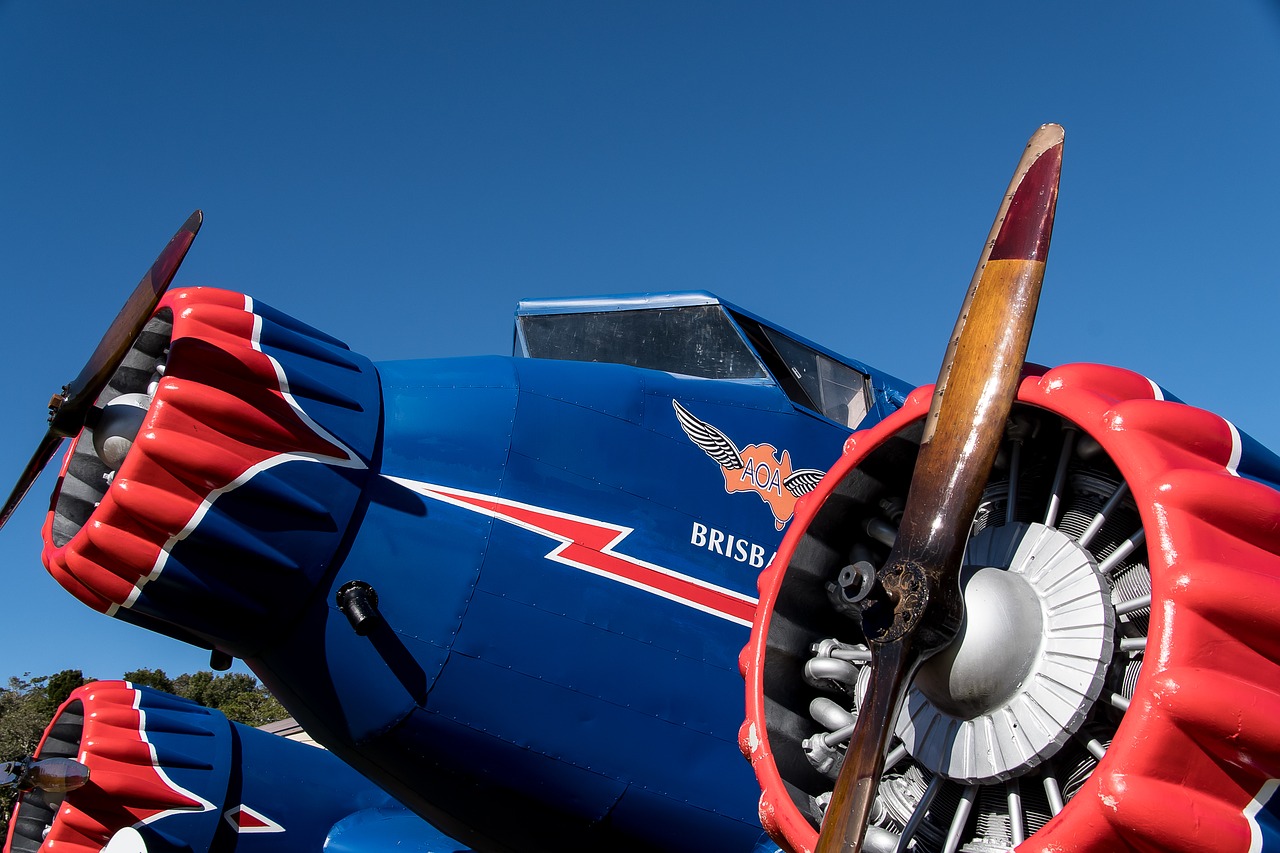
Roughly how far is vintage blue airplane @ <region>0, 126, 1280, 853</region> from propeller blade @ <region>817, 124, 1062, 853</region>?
0.01 meters

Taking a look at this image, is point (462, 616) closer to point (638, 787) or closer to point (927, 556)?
point (638, 787)

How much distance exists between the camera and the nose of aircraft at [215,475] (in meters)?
5.52

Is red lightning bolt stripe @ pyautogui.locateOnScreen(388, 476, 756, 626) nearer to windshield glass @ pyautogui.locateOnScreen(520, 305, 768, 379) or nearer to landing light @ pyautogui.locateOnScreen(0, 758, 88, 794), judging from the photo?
windshield glass @ pyautogui.locateOnScreen(520, 305, 768, 379)

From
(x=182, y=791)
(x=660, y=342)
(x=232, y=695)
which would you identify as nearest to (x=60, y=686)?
(x=232, y=695)

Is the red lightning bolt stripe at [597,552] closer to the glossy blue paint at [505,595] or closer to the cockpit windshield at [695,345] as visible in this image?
the glossy blue paint at [505,595]

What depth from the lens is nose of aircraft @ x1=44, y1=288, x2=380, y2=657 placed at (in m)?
5.52

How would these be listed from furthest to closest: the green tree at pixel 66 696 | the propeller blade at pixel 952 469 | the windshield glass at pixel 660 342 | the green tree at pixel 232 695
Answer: the green tree at pixel 232 695 → the green tree at pixel 66 696 → the windshield glass at pixel 660 342 → the propeller blade at pixel 952 469

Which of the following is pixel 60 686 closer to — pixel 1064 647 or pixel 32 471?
pixel 32 471

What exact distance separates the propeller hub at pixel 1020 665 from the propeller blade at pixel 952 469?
0.62 ft

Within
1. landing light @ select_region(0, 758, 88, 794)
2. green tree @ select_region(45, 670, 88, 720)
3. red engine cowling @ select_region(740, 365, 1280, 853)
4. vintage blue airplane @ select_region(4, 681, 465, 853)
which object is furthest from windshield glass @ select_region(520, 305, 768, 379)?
green tree @ select_region(45, 670, 88, 720)

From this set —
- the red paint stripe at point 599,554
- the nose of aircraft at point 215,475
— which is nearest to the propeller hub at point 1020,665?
the red paint stripe at point 599,554

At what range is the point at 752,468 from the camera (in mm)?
7340

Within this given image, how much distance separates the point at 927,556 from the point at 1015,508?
3.06 ft

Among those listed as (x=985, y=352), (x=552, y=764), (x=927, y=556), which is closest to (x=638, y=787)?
(x=552, y=764)
